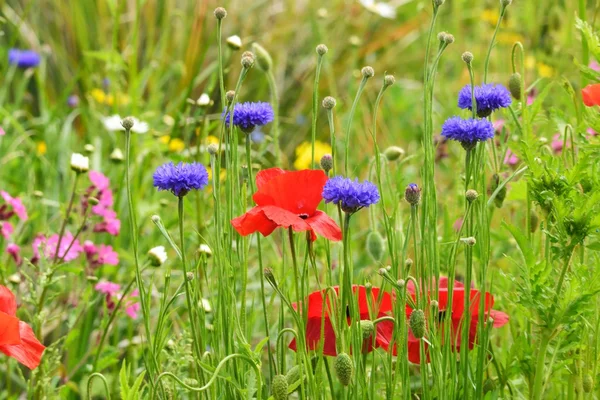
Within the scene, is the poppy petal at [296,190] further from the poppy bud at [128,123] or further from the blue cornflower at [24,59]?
the blue cornflower at [24,59]

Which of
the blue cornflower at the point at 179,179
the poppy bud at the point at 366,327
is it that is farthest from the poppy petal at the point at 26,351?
the poppy bud at the point at 366,327

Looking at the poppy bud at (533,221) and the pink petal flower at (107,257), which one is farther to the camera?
the pink petal flower at (107,257)

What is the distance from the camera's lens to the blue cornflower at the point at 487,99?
992 millimetres

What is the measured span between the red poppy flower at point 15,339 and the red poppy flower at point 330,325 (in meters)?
0.27

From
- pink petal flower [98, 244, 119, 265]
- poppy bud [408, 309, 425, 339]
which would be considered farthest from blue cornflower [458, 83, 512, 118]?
pink petal flower [98, 244, 119, 265]

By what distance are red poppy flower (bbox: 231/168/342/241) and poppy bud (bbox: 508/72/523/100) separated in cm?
35

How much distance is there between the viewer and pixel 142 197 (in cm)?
210

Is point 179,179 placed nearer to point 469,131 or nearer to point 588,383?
point 469,131

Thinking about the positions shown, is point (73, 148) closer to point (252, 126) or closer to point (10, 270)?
point (10, 270)

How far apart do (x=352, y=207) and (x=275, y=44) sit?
270 cm

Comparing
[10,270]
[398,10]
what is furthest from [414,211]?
[398,10]

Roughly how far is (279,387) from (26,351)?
27 centimetres

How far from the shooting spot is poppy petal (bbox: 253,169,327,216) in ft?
3.13

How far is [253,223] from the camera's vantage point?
920 millimetres
